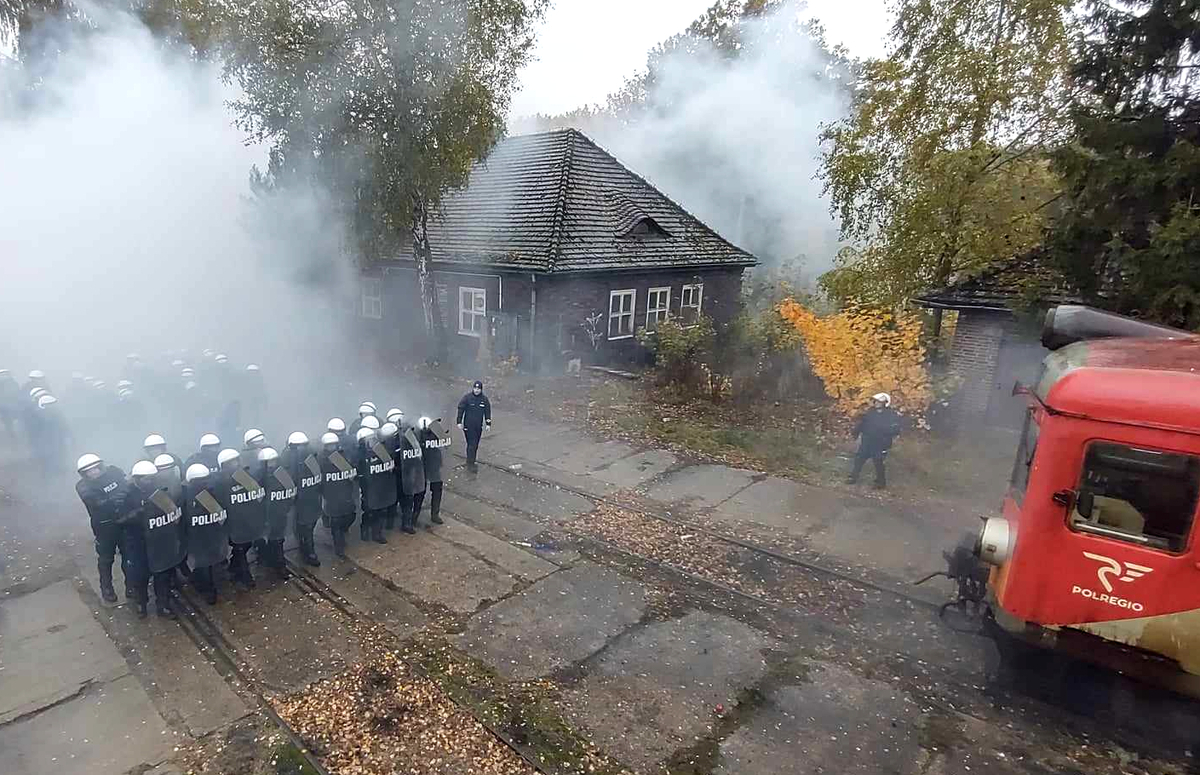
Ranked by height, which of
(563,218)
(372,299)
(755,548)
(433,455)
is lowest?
(755,548)

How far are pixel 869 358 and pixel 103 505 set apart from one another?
10043 millimetres

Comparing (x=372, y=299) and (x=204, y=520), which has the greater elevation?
(x=372, y=299)

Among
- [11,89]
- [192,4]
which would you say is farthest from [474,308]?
[11,89]

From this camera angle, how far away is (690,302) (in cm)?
1872

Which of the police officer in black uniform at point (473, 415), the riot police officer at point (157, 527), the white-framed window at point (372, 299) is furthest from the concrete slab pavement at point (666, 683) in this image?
the white-framed window at point (372, 299)

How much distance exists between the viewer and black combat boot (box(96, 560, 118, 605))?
239 inches

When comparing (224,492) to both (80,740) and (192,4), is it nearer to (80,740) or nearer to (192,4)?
(80,740)

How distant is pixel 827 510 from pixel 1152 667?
4.34m

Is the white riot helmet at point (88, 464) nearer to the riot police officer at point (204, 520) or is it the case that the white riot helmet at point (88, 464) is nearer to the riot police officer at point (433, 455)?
the riot police officer at point (204, 520)

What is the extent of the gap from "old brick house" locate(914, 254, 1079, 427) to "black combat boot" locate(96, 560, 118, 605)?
1194 centimetres

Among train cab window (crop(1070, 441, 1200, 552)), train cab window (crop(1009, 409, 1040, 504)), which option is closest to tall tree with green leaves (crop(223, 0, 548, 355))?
train cab window (crop(1009, 409, 1040, 504))

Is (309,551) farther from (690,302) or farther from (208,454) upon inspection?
(690,302)

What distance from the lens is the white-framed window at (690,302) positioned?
18.4 metres

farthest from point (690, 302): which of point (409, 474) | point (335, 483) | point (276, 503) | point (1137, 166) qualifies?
point (276, 503)
